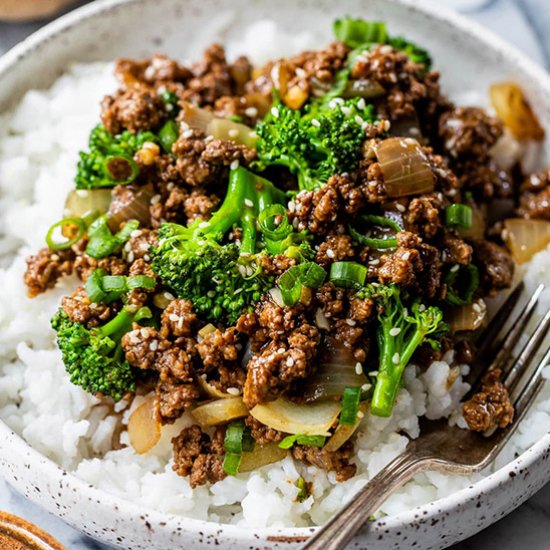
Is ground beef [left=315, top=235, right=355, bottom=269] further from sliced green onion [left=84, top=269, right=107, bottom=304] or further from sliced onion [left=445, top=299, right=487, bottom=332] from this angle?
sliced green onion [left=84, top=269, right=107, bottom=304]

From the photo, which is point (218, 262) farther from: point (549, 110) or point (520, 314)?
point (549, 110)

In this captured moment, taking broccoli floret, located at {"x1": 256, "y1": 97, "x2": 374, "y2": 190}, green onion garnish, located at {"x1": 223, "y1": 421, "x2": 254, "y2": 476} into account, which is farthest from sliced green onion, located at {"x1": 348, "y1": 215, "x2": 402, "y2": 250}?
green onion garnish, located at {"x1": 223, "y1": 421, "x2": 254, "y2": 476}

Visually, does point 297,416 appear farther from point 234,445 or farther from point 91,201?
point 91,201

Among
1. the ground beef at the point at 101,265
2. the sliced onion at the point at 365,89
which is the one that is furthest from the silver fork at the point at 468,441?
the ground beef at the point at 101,265

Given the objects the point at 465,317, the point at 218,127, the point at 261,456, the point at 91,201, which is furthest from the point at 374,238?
the point at 91,201

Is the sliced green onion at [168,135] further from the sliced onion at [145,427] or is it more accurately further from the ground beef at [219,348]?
the sliced onion at [145,427]

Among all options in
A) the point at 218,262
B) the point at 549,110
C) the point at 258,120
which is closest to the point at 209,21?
the point at 258,120
